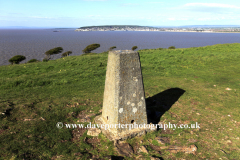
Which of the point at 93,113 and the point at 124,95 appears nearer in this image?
the point at 124,95

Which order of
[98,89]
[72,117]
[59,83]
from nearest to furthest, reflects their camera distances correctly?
1. [72,117]
2. [98,89]
3. [59,83]

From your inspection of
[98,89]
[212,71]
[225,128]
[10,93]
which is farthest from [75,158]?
[212,71]

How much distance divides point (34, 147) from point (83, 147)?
1.59 meters

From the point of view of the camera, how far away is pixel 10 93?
11.2 metres

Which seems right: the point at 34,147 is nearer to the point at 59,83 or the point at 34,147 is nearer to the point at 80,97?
the point at 80,97

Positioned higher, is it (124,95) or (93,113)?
(124,95)

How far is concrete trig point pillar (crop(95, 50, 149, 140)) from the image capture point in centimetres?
636

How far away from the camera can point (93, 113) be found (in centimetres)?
865

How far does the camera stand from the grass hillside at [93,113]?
5.83 metres

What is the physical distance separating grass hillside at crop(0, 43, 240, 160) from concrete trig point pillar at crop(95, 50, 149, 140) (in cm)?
51

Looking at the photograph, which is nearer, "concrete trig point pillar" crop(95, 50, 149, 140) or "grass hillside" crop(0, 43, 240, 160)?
"grass hillside" crop(0, 43, 240, 160)

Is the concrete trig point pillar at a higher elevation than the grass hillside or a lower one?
higher

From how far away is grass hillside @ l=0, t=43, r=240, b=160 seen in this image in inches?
230

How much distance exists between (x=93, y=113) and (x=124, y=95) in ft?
9.30
